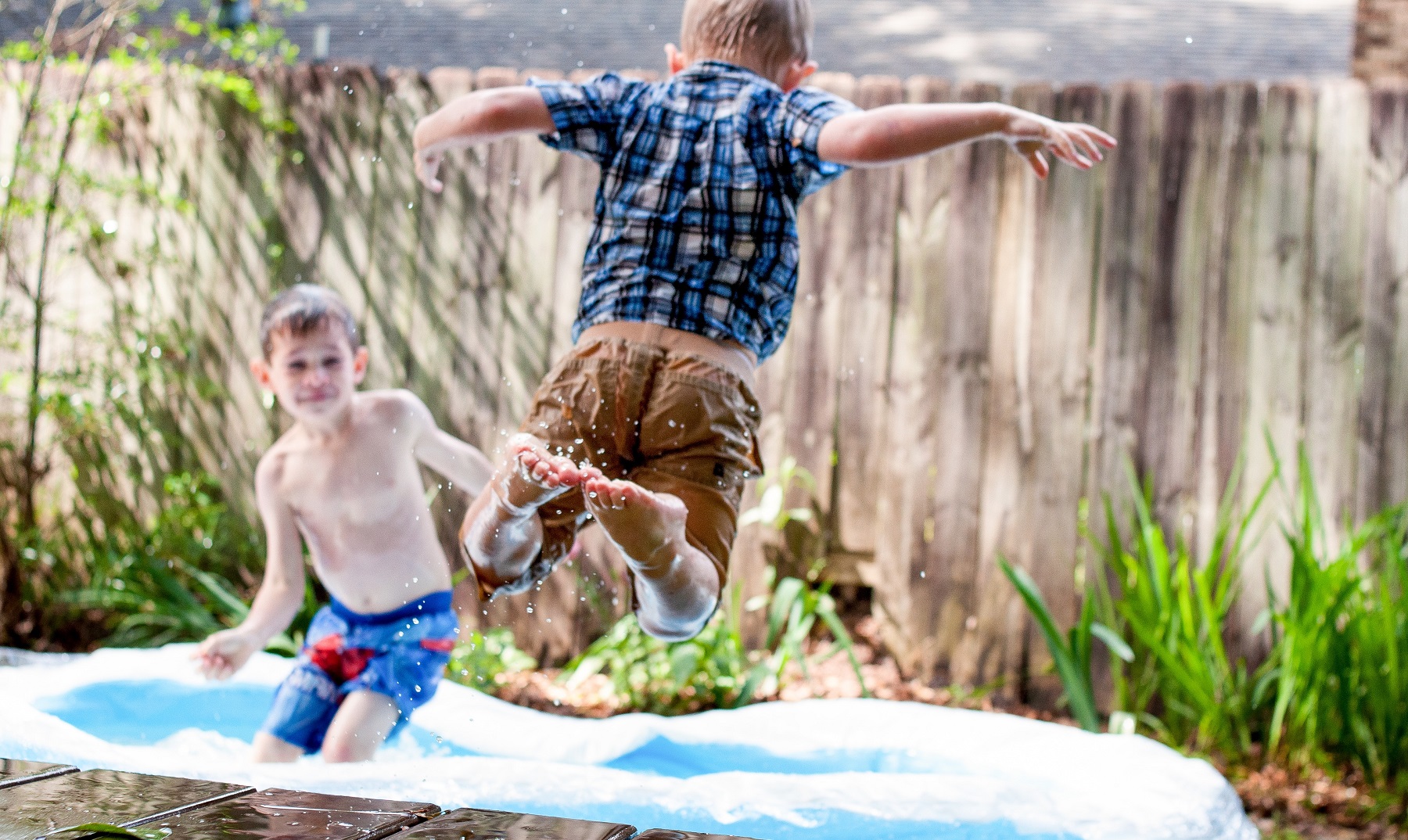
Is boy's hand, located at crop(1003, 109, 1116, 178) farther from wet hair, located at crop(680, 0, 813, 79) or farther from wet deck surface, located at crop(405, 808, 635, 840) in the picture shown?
wet deck surface, located at crop(405, 808, 635, 840)

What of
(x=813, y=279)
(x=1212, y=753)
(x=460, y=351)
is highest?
(x=813, y=279)

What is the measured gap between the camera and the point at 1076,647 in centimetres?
333

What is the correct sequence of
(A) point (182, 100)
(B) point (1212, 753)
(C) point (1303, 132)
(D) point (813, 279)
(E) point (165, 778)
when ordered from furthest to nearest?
(A) point (182, 100) → (D) point (813, 279) → (C) point (1303, 132) → (B) point (1212, 753) → (E) point (165, 778)

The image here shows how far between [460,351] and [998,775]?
221 cm

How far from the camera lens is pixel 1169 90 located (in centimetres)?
361

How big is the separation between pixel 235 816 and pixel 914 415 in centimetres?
276

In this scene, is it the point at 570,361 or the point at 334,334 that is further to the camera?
the point at 334,334

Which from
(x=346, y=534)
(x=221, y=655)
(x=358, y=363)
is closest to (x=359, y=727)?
(x=221, y=655)

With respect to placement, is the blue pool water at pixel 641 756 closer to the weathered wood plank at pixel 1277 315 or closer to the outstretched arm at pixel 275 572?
the outstretched arm at pixel 275 572

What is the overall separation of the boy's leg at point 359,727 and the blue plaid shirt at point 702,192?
1.05 metres

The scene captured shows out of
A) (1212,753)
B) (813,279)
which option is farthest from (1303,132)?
(1212,753)

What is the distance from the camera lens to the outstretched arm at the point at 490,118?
2.03m

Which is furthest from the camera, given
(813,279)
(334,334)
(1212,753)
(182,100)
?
(182,100)

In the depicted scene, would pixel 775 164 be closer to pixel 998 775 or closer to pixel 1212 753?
pixel 998 775
